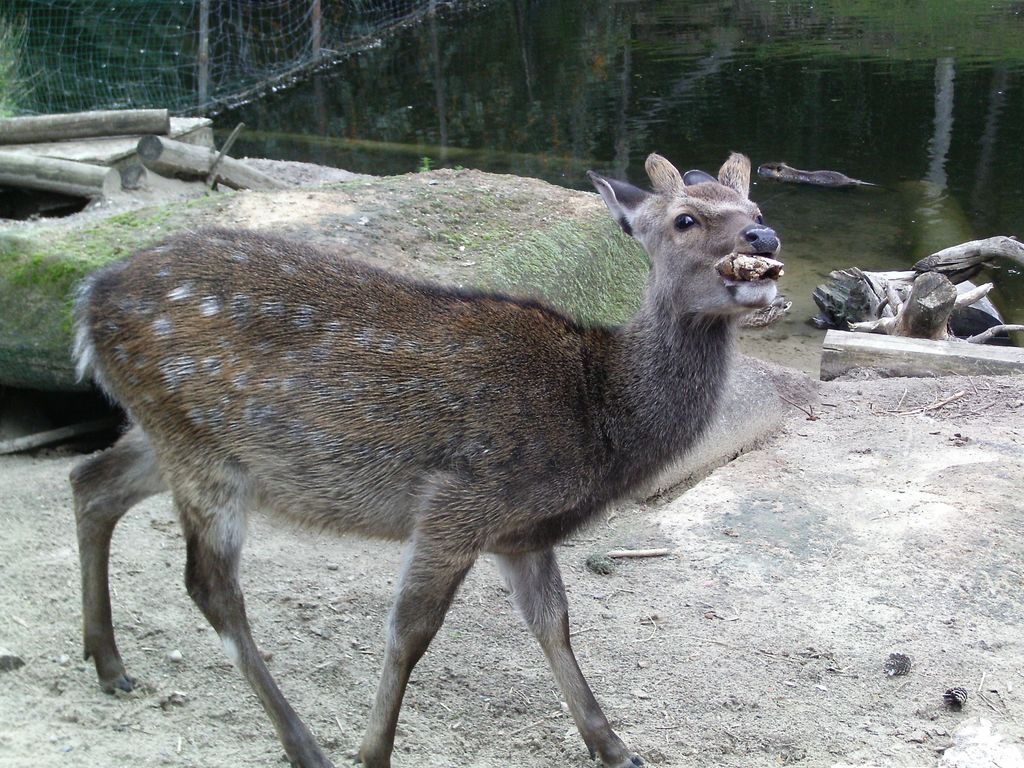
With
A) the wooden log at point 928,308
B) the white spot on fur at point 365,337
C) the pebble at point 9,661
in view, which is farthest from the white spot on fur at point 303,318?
the wooden log at point 928,308

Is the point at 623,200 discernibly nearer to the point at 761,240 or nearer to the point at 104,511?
the point at 761,240

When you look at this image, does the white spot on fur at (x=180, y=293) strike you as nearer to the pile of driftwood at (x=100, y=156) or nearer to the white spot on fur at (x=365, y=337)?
the white spot on fur at (x=365, y=337)

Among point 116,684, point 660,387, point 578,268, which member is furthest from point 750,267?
point 578,268

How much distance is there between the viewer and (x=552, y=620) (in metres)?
4.17

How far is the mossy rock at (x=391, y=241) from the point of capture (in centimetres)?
565

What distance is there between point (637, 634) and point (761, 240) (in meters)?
1.76

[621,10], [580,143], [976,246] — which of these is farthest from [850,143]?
[621,10]

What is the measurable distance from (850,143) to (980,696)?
13013mm

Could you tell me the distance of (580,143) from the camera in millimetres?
16125

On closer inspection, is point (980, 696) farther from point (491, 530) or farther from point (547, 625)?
point (491, 530)

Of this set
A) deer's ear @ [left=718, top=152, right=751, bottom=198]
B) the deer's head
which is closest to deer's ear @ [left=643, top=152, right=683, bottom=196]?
the deer's head

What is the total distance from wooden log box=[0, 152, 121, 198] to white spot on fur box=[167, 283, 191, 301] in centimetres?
434

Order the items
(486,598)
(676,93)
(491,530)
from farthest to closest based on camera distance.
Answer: (676,93), (486,598), (491,530)

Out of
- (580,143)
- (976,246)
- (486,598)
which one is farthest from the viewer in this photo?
(580,143)
